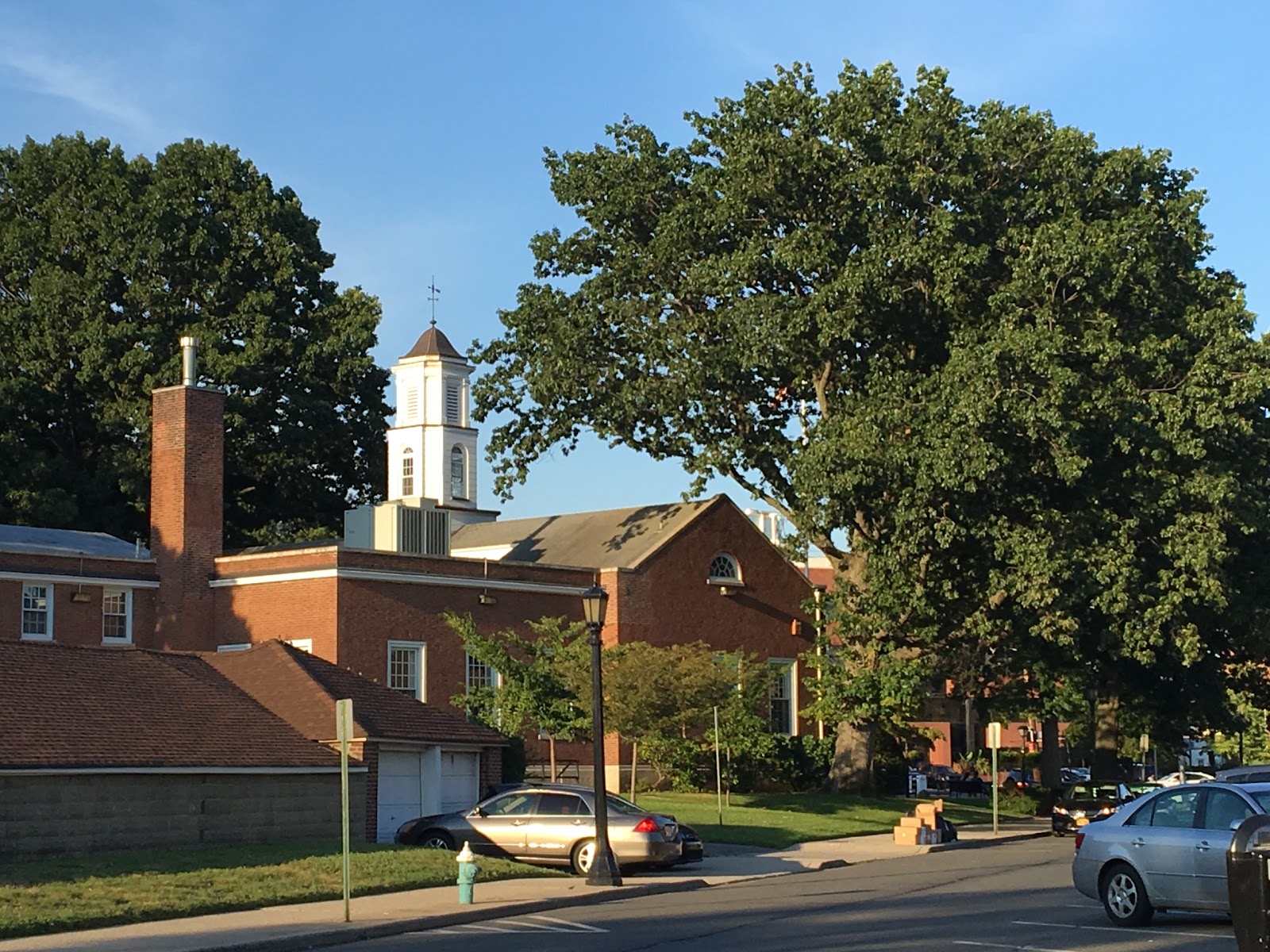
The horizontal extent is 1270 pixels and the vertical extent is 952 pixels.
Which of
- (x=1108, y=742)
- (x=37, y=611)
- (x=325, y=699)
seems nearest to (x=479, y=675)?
(x=37, y=611)

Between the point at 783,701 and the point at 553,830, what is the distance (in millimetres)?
26294

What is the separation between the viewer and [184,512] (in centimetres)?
4306

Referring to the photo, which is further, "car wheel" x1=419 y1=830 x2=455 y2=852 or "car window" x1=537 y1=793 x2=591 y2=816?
"car wheel" x1=419 y1=830 x2=455 y2=852

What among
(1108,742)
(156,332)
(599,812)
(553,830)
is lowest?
(553,830)

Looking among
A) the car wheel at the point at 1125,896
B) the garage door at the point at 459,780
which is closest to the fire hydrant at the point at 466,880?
the car wheel at the point at 1125,896

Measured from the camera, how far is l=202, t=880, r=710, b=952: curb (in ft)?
58.9

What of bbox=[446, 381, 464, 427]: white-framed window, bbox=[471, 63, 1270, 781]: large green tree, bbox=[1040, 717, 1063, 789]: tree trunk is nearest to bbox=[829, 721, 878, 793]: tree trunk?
bbox=[471, 63, 1270, 781]: large green tree

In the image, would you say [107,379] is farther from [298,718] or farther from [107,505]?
[298,718]

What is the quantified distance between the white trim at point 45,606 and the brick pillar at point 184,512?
288cm

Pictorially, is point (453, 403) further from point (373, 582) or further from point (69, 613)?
point (69, 613)

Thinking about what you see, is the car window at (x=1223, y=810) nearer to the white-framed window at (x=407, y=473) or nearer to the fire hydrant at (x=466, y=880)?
the fire hydrant at (x=466, y=880)

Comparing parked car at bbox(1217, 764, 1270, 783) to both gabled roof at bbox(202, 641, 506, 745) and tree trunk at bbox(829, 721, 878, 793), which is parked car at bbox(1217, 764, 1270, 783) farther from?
tree trunk at bbox(829, 721, 878, 793)

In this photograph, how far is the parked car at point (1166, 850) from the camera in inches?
688

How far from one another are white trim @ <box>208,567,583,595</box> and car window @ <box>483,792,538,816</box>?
14605mm
